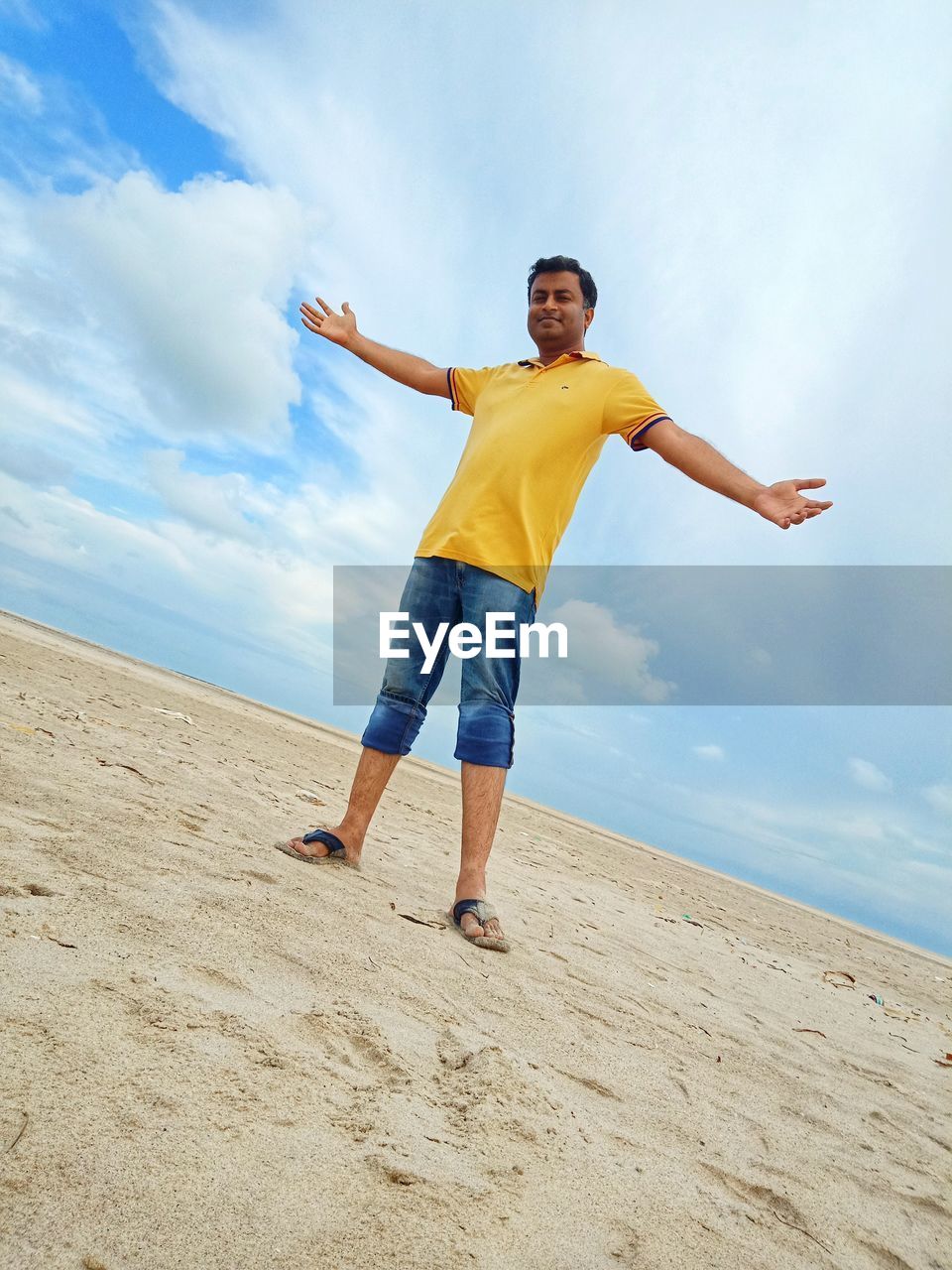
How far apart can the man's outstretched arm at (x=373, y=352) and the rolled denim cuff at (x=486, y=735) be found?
62.4 inches

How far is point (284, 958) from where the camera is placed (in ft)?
5.64

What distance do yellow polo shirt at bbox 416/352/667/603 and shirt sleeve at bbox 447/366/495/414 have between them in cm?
47

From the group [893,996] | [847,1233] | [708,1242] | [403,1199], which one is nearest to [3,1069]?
[403,1199]

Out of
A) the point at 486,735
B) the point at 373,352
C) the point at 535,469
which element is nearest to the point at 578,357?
the point at 535,469

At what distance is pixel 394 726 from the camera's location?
9.70 feet

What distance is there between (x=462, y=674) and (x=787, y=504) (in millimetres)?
1260

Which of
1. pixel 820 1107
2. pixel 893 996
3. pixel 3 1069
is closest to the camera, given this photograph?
pixel 3 1069

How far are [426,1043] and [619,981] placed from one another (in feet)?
4.05

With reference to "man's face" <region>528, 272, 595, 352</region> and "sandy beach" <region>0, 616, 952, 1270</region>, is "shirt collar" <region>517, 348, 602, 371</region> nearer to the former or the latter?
"man's face" <region>528, 272, 595, 352</region>

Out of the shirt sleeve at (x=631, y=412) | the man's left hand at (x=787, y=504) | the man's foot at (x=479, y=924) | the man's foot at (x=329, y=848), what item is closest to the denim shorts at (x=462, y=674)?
the man's foot at (x=329, y=848)

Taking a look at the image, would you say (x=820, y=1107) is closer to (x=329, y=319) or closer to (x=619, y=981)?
(x=619, y=981)

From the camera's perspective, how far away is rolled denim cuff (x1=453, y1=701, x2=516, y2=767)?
274 cm

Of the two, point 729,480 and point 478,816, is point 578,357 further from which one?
point 478,816

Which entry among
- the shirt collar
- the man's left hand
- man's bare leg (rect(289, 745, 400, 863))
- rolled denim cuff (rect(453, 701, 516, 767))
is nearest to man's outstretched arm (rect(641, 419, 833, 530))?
the man's left hand
